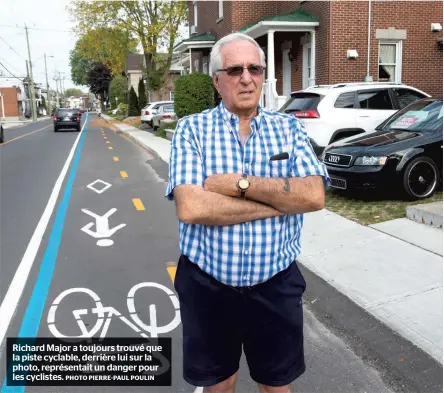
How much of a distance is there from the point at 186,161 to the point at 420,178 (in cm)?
626

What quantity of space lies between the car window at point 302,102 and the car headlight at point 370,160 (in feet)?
9.62

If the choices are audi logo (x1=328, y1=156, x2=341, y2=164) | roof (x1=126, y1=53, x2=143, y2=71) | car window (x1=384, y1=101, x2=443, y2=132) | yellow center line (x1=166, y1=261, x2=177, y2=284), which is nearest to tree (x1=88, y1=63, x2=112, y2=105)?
roof (x1=126, y1=53, x2=143, y2=71)

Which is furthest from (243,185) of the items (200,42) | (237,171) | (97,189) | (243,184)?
(200,42)

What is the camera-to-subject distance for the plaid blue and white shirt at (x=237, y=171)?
2.29m

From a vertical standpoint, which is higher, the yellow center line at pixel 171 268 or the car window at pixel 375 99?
the car window at pixel 375 99

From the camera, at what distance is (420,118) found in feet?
27.4

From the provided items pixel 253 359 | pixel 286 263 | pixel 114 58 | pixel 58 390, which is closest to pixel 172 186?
pixel 286 263

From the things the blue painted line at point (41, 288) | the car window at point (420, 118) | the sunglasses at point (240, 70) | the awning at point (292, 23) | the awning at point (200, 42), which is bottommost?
the blue painted line at point (41, 288)

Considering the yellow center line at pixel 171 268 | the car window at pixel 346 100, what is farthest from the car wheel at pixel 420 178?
the yellow center line at pixel 171 268

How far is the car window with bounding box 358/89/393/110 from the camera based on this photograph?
10703 millimetres

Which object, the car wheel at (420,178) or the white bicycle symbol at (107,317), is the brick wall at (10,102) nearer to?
the car wheel at (420,178)

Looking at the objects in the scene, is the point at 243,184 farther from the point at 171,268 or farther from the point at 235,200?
the point at 171,268

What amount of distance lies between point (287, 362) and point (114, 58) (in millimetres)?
42845

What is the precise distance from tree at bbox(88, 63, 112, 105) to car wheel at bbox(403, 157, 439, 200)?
101 meters
